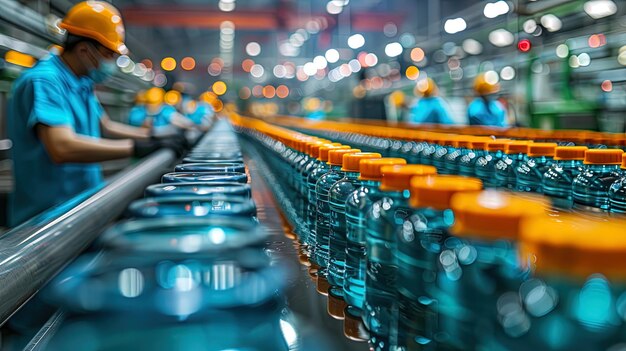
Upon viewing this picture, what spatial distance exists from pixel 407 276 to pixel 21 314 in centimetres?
84

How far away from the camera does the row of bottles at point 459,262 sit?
515mm

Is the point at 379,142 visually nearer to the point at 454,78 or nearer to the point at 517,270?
the point at 517,270

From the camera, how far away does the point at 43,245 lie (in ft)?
4.50

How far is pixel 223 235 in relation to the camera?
655 millimetres

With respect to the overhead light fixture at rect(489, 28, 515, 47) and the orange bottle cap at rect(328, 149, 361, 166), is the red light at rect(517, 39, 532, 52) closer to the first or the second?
the overhead light fixture at rect(489, 28, 515, 47)

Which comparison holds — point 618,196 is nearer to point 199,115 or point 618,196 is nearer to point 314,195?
point 314,195

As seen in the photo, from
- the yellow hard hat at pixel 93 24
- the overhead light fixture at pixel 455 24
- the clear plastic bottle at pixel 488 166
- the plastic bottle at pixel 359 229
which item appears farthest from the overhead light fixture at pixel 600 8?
the overhead light fixture at pixel 455 24

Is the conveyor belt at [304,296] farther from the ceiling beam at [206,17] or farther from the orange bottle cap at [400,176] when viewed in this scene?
the ceiling beam at [206,17]

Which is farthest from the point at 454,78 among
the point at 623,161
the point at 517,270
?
the point at 517,270

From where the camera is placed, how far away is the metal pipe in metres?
1.17

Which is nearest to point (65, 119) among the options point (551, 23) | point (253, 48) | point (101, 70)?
point (101, 70)

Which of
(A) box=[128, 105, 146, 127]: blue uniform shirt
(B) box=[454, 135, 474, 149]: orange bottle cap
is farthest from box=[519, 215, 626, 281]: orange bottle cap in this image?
(A) box=[128, 105, 146, 127]: blue uniform shirt

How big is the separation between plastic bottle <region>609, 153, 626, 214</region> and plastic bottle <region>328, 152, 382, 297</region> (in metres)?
0.65

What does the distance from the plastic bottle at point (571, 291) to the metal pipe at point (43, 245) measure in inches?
39.2
